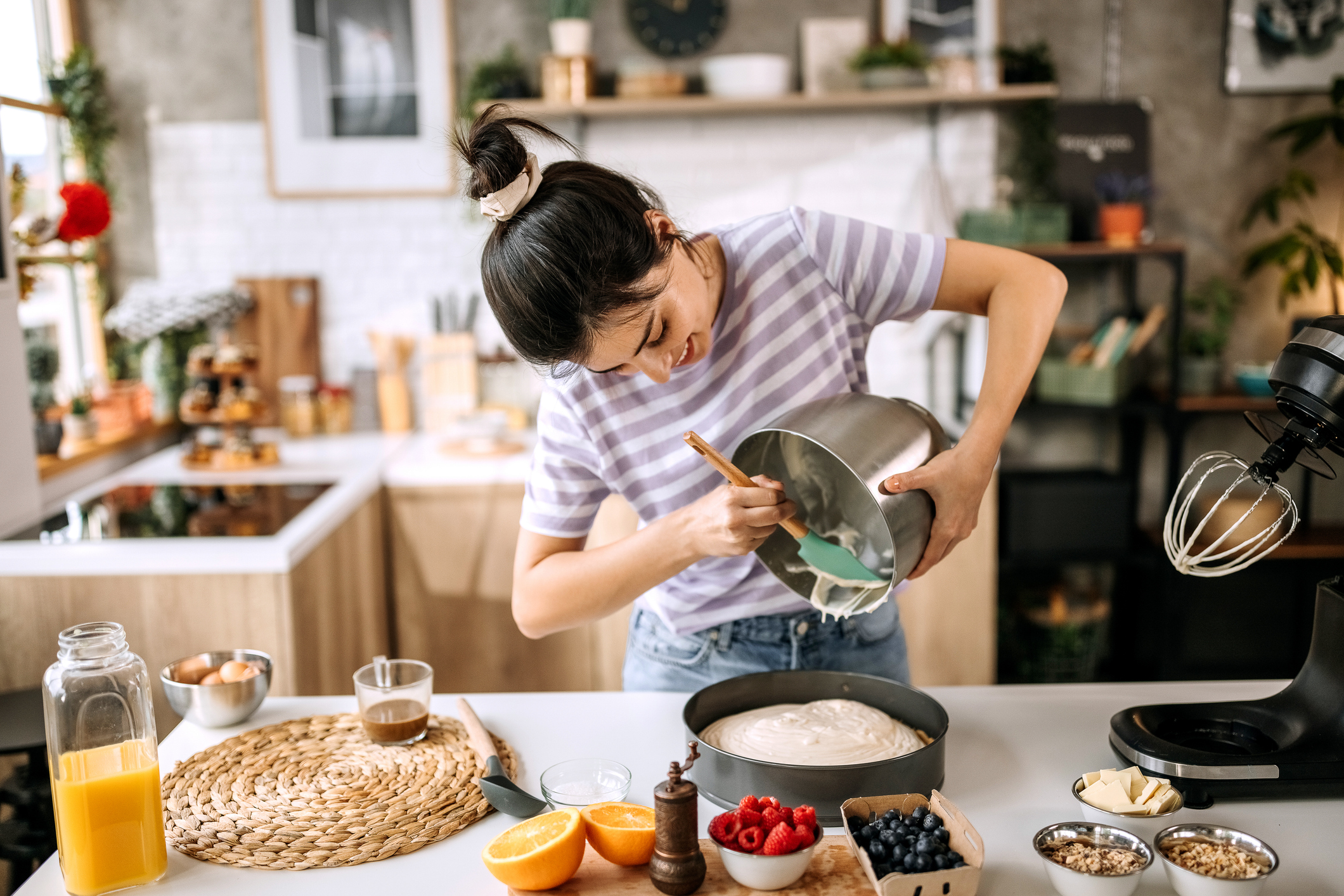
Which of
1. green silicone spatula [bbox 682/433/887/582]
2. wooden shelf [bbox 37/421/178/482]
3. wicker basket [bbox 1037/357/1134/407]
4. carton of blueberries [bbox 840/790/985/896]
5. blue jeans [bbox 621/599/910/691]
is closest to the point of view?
carton of blueberries [bbox 840/790/985/896]

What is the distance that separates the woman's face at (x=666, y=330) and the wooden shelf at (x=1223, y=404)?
2.41 meters

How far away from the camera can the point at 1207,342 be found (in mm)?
3344

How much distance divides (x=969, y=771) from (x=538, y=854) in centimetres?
57

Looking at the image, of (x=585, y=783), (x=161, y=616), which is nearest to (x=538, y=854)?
(x=585, y=783)

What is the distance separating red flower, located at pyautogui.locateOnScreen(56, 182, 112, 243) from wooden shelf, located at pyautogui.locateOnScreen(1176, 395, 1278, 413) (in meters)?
Answer: 2.98

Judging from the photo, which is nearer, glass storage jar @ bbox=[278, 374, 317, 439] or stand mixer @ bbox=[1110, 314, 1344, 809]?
stand mixer @ bbox=[1110, 314, 1344, 809]

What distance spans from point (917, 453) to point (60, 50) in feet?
10.7

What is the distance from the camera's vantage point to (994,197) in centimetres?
345

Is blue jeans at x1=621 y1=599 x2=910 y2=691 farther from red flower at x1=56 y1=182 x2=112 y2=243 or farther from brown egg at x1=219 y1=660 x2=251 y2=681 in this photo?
red flower at x1=56 y1=182 x2=112 y2=243

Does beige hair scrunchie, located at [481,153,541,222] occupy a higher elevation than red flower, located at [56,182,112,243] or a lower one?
lower

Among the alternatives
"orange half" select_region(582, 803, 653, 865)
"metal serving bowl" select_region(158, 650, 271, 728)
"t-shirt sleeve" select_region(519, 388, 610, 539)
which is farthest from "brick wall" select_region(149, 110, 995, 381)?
"orange half" select_region(582, 803, 653, 865)

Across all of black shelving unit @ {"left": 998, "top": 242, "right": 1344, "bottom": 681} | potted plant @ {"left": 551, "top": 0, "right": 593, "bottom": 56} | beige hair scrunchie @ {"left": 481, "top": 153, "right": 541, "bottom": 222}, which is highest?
potted plant @ {"left": 551, "top": 0, "right": 593, "bottom": 56}

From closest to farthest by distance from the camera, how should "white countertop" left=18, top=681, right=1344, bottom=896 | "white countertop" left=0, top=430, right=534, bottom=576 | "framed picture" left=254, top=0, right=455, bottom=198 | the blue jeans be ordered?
"white countertop" left=18, top=681, right=1344, bottom=896, the blue jeans, "white countertop" left=0, top=430, right=534, bottom=576, "framed picture" left=254, top=0, right=455, bottom=198

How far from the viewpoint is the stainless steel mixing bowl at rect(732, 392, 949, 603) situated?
1.20 m
